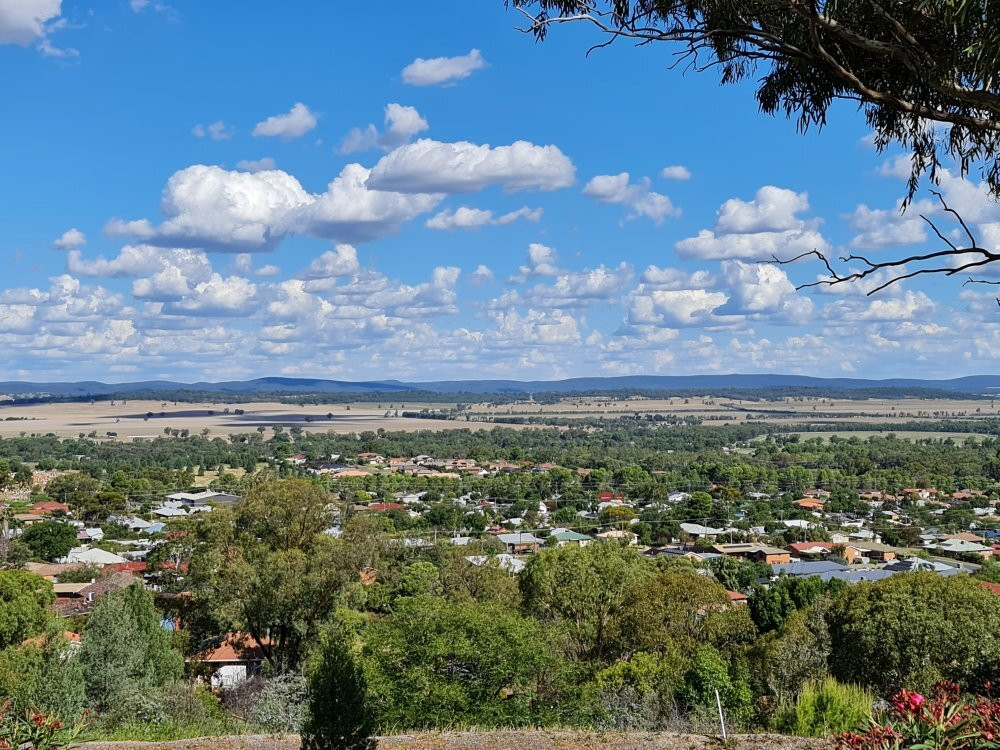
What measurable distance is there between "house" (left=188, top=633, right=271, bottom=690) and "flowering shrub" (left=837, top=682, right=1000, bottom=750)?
13.0m

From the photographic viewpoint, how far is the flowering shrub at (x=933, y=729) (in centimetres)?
435

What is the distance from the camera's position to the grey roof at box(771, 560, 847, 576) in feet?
114

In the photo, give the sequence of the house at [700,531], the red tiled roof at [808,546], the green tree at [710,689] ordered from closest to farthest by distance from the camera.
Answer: the green tree at [710,689] → the red tiled roof at [808,546] → the house at [700,531]

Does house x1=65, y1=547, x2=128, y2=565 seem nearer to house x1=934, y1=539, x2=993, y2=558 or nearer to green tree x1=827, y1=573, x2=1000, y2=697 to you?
green tree x1=827, y1=573, x2=1000, y2=697

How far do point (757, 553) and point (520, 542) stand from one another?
1064cm

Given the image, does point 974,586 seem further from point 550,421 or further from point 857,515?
point 550,421

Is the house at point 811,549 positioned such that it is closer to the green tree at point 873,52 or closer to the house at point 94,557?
the house at point 94,557

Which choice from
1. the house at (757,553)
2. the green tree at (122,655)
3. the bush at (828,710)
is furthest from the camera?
the house at (757,553)

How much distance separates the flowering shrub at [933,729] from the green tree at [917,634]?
33.2ft

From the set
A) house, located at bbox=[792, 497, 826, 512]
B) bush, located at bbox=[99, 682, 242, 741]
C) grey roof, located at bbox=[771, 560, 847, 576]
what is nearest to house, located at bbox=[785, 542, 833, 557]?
grey roof, located at bbox=[771, 560, 847, 576]

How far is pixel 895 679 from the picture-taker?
14883 millimetres

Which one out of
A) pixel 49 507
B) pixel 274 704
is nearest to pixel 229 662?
pixel 274 704

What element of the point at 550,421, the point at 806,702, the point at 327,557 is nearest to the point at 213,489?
the point at 327,557

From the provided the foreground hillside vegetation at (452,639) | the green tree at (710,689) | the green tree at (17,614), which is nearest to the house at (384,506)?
the foreground hillside vegetation at (452,639)
